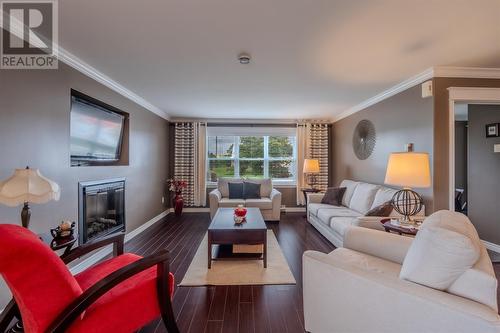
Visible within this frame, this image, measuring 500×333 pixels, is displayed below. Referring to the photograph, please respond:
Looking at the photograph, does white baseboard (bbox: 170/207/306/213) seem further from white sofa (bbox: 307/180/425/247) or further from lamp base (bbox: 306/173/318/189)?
A: white sofa (bbox: 307/180/425/247)

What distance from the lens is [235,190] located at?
5238mm

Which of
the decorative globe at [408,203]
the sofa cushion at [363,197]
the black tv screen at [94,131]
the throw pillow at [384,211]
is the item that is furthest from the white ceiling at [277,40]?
the throw pillow at [384,211]

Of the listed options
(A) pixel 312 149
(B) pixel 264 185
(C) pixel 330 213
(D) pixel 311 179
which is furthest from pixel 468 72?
(B) pixel 264 185

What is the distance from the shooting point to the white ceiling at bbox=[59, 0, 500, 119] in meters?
1.69

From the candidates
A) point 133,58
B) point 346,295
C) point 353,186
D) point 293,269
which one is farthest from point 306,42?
point 353,186

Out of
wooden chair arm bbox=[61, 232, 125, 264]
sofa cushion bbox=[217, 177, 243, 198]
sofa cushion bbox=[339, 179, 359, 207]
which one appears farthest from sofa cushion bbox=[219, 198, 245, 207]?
wooden chair arm bbox=[61, 232, 125, 264]

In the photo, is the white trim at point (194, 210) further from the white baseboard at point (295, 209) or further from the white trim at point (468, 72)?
the white trim at point (468, 72)

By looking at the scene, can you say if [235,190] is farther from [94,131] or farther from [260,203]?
[94,131]

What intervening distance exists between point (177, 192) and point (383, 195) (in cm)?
419

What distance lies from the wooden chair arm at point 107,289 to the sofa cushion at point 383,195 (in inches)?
117

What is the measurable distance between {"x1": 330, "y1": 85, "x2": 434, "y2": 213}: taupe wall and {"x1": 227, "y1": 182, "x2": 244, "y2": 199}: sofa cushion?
2348mm

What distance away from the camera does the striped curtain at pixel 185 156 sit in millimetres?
5668

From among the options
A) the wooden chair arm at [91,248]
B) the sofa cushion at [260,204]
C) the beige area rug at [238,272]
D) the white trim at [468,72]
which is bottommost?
the beige area rug at [238,272]
